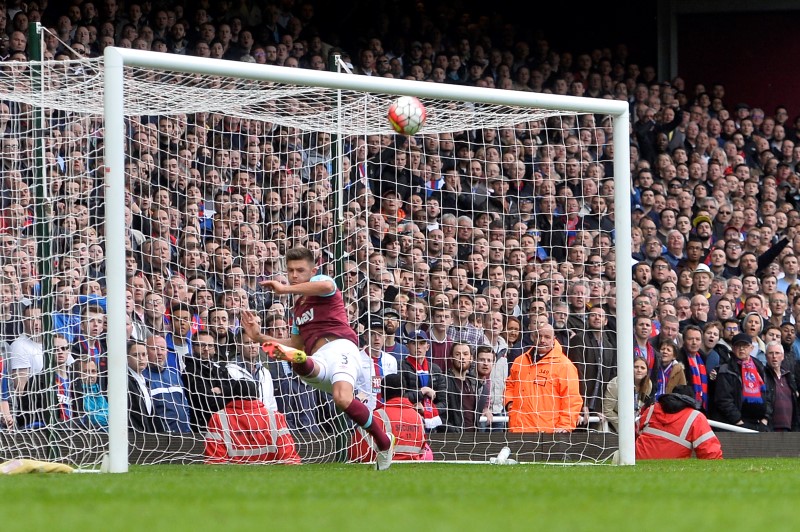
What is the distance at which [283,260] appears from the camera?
11.7 m

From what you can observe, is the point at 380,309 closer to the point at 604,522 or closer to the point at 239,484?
the point at 239,484

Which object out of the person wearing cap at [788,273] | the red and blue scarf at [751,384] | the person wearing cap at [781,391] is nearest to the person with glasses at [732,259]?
the person wearing cap at [788,273]

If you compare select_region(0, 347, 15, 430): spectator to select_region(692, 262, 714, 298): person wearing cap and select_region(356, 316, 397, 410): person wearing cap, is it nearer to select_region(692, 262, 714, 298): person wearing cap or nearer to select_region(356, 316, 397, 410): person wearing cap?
select_region(356, 316, 397, 410): person wearing cap

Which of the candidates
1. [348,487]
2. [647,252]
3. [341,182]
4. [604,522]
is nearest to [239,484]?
[348,487]

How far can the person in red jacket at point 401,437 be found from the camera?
36.2 ft

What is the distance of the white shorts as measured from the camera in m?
9.29

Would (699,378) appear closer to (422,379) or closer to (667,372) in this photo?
(667,372)

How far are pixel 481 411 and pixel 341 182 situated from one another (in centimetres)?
241

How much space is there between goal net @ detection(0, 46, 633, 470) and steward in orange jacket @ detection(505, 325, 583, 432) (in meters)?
0.02

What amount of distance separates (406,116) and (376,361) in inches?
107

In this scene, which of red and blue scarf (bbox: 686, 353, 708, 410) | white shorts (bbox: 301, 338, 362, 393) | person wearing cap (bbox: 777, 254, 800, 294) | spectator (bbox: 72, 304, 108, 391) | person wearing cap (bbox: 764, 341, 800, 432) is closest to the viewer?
white shorts (bbox: 301, 338, 362, 393)

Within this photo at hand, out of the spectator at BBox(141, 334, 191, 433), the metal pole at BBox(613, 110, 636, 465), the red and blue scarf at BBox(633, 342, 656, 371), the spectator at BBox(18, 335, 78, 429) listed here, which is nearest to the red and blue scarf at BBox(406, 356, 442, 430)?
the metal pole at BBox(613, 110, 636, 465)

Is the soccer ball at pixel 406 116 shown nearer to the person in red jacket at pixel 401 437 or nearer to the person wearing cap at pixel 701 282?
the person in red jacket at pixel 401 437

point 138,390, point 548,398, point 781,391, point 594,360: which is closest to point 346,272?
point 548,398
